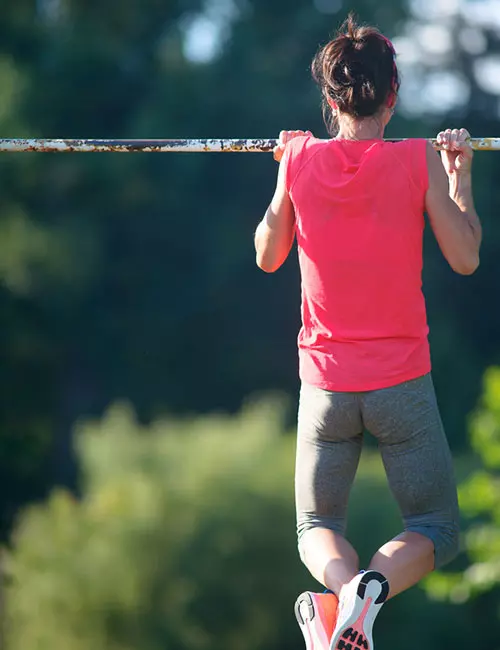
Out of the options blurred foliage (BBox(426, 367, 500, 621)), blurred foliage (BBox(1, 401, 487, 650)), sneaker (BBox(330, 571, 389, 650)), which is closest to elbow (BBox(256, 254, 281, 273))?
sneaker (BBox(330, 571, 389, 650))

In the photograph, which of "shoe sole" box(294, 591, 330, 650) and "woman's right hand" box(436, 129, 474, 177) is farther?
"woman's right hand" box(436, 129, 474, 177)

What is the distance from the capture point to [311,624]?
266 cm

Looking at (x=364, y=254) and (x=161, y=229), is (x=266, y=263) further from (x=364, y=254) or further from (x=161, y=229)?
(x=161, y=229)

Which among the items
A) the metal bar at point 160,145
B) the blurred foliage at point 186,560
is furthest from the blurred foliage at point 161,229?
the metal bar at point 160,145

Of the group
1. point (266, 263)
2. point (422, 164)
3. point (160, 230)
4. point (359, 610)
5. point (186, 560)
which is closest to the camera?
point (359, 610)

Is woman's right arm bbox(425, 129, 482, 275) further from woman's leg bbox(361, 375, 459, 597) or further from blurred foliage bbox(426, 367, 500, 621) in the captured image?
blurred foliage bbox(426, 367, 500, 621)

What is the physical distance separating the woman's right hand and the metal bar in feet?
0.20

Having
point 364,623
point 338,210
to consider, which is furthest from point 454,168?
point 364,623

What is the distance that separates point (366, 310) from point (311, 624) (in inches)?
27.8

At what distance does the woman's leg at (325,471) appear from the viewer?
2805mm

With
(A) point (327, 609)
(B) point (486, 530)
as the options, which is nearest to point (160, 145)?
(A) point (327, 609)

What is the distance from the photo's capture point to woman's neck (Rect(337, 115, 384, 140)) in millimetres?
2830

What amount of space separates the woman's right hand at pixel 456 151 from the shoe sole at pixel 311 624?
109cm

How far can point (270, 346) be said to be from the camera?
1919 centimetres
